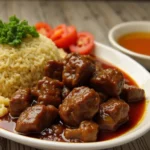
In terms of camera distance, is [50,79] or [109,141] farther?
[50,79]

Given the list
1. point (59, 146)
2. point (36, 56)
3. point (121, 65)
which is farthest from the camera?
point (121, 65)

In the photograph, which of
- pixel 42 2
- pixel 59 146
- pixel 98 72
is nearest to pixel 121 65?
pixel 98 72

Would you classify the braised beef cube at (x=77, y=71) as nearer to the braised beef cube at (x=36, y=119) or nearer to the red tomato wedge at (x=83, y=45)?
the braised beef cube at (x=36, y=119)

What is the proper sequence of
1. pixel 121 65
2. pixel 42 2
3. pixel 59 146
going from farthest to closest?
pixel 42 2 < pixel 121 65 < pixel 59 146

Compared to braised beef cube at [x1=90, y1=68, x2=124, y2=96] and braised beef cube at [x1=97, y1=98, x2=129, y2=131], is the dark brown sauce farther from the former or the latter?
braised beef cube at [x1=90, y1=68, x2=124, y2=96]

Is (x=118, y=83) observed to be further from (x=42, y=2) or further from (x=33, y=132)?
(x=42, y=2)

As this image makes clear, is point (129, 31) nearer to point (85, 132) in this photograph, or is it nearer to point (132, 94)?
point (132, 94)

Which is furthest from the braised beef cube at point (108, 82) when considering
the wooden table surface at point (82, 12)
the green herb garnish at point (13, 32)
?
the wooden table surface at point (82, 12)

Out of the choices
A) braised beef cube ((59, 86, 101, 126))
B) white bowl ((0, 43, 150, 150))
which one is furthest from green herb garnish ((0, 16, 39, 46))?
white bowl ((0, 43, 150, 150))
